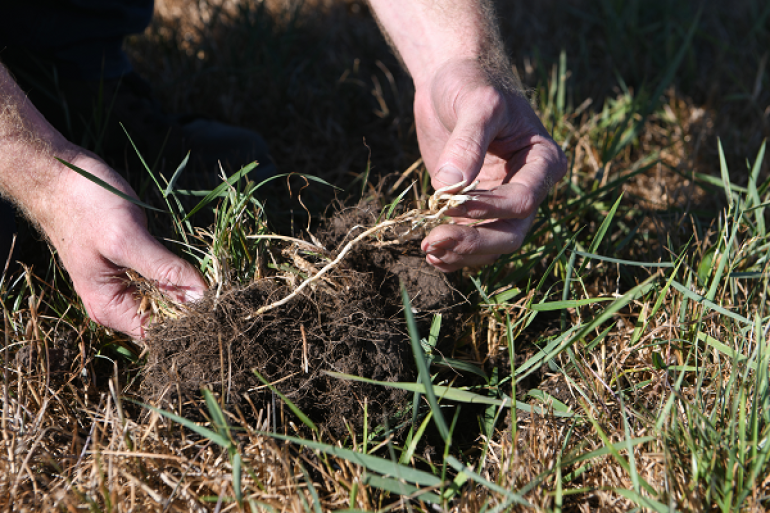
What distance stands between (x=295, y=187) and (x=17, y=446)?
3.75ft

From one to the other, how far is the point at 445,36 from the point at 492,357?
925mm

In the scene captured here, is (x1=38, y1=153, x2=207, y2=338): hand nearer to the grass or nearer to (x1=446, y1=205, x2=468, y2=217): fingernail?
the grass

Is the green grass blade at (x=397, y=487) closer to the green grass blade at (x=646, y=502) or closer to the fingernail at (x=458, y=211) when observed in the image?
the green grass blade at (x=646, y=502)

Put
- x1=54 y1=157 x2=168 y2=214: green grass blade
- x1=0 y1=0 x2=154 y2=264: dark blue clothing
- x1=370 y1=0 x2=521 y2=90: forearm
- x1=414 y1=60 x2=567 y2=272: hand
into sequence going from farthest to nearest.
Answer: x1=0 y1=0 x2=154 y2=264: dark blue clothing
x1=370 y1=0 x2=521 y2=90: forearm
x1=414 y1=60 x2=567 y2=272: hand
x1=54 y1=157 x2=168 y2=214: green grass blade

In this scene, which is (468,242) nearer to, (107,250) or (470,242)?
(470,242)

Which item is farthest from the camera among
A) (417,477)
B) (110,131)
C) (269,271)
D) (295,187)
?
(295,187)

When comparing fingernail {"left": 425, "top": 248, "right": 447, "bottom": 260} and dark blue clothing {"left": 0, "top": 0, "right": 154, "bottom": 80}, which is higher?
dark blue clothing {"left": 0, "top": 0, "right": 154, "bottom": 80}

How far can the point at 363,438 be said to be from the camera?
3.74 feet

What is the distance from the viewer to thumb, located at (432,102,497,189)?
1154 millimetres

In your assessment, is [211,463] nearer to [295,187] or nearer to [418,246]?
[418,246]

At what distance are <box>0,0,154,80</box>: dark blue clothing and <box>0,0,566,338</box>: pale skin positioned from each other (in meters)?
0.57

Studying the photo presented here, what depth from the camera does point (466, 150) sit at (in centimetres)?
117

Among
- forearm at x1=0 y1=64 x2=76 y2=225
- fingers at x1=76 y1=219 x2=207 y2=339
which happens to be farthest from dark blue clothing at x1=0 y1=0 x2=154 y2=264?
fingers at x1=76 y1=219 x2=207 y2=339

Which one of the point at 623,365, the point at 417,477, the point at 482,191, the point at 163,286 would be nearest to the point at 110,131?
the point at 163,286
